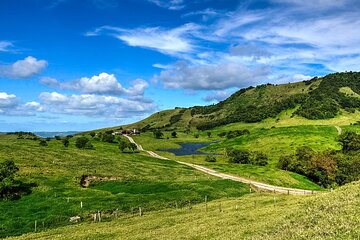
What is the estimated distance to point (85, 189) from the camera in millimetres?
84188

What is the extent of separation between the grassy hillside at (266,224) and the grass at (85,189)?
29.6ft

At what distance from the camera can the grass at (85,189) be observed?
211ft

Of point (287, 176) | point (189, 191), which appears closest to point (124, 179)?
point (189, 191)

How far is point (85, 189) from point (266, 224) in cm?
5964

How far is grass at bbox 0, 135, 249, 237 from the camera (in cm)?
6431

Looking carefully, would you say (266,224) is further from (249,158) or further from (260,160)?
(249,158)

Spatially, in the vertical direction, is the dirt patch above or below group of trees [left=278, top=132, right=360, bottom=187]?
above

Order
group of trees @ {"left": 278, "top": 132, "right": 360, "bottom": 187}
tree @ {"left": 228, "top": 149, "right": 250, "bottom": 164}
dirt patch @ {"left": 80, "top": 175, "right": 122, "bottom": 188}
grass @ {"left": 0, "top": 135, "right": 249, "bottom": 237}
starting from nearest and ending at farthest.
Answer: grass @ {"left": 0, "top": 135, "right": 249, "bottom": 237} < dirt patch @ {"left": 80, "top": 175, "right": 122, "bottom": 188} < group of trees @ {"left": 278, "top": 132, "right": 360, "bottom": 187} < tree @ {"left": 228, "top": 149, "right": 250, "bottom": 164}

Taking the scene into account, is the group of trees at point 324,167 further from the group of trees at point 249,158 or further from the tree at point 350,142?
the tree at point 350,142

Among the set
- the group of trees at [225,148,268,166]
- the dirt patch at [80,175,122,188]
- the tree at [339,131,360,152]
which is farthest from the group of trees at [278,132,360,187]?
the dirt patch at [80,175,122,188]

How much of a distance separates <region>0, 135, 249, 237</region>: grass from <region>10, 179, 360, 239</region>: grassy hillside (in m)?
9.02

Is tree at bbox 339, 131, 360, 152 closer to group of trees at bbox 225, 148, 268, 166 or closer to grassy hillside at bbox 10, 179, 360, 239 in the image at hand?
group of trees at bbox 225, 148, 268, 166

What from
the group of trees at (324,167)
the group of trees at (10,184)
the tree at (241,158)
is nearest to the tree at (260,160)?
the tree at (241,158)

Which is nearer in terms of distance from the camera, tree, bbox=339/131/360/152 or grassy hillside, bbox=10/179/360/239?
grassy hillside, bbox=10/179/360/239
